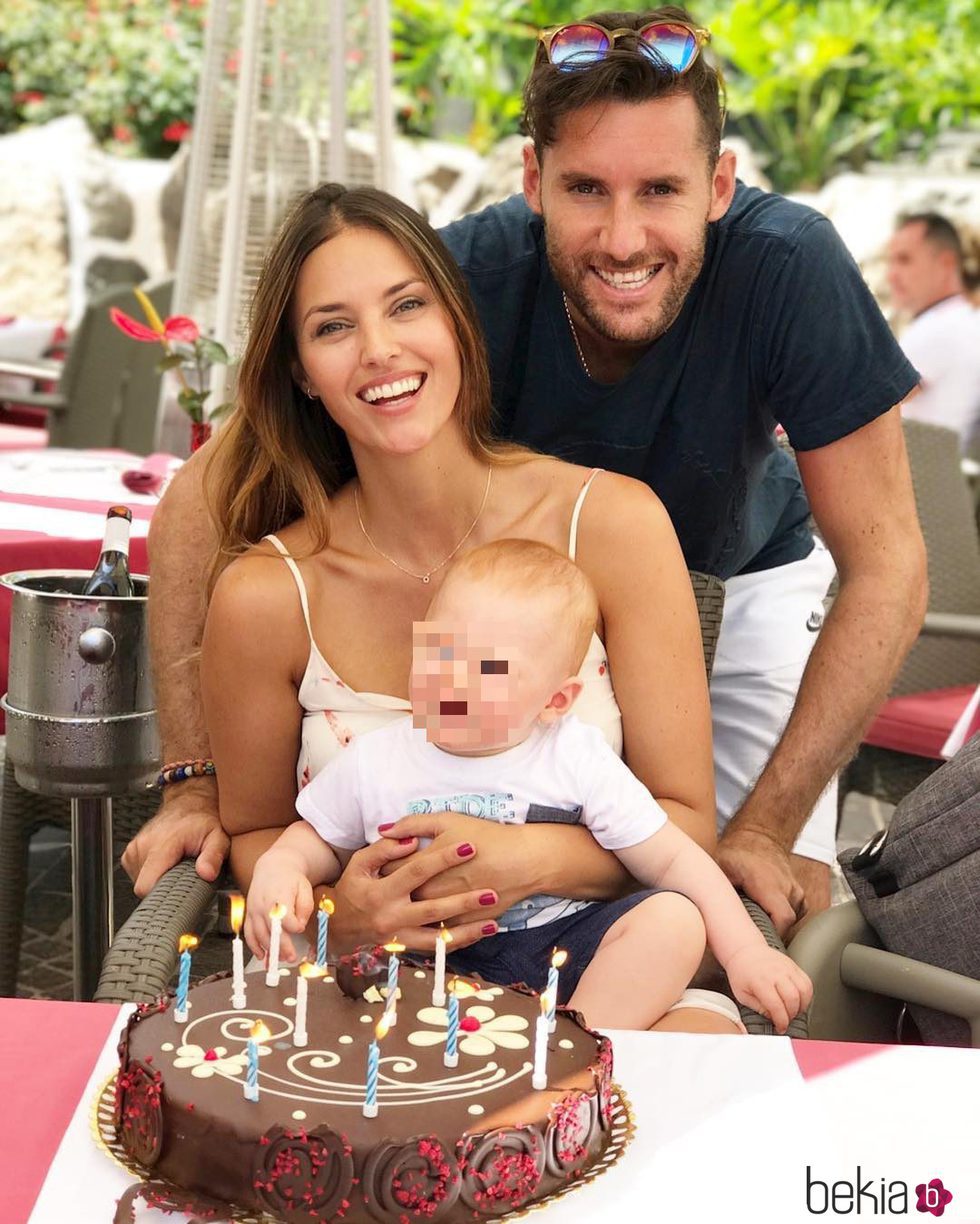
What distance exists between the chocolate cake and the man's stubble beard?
135cm

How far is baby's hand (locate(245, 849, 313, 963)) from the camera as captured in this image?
70.6 inches

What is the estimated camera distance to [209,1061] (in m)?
1.21

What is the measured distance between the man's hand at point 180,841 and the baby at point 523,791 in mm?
234

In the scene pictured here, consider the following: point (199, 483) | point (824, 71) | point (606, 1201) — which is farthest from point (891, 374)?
point (824, 71)

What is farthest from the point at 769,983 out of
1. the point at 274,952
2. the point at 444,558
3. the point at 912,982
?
the point at 444,558

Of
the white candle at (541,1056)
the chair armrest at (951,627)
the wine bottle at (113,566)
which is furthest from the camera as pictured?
the chair armrest at (951,627)

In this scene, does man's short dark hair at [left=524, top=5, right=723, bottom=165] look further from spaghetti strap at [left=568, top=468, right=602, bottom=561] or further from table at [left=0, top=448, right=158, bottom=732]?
table at [left=0, top=448, right=158, bottom=732]

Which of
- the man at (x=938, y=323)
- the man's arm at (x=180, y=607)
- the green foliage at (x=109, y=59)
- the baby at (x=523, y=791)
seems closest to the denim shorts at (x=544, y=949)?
the baby at (x=523, y=791)

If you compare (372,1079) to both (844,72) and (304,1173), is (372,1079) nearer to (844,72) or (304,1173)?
(304,1173)

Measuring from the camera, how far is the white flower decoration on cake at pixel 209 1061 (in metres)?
1.20

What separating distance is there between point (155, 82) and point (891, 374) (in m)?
12.8

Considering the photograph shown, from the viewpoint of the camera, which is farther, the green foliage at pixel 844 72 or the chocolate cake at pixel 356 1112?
the green foliage at pixel 844 72

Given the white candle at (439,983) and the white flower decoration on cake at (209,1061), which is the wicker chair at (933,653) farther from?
the white flower decoration on cake at (209,1061)

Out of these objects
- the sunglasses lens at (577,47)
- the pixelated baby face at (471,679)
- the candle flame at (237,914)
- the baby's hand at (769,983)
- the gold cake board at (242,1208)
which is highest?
the sunglasses lens at (577,47)
